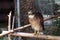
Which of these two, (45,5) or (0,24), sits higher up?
(45,5)

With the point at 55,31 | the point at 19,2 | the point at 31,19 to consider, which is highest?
the point at 19,2

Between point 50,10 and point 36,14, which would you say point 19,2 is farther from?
point 36,14

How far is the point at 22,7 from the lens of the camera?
355cm

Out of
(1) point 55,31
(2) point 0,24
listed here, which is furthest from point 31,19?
(2) point 0,24

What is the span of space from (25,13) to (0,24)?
4.74 ft

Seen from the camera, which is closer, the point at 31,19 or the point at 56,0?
the point at 31,19

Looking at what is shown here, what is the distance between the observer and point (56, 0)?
13.7 feet

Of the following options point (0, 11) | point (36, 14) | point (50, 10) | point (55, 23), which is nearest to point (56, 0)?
point (50, 10)

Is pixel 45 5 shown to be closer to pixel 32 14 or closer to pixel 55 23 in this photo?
pixel 55 23

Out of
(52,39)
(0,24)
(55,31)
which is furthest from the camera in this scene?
(0,24)

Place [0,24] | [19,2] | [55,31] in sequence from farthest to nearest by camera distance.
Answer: [0,24], [19,2], [55,31]

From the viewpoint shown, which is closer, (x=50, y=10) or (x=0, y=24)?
(x=50, y=10)

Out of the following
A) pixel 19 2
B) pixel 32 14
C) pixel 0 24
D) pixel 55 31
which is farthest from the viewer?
pixel 0 24

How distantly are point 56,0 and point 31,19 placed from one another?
219cm
